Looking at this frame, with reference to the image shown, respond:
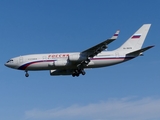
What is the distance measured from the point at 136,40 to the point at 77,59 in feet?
40.1

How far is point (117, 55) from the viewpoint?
62250mm

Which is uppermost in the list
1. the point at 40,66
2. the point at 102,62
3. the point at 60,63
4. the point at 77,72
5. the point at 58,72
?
the point at 40,66

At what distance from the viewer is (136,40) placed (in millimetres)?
66875

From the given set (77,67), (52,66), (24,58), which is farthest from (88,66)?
(24,58)

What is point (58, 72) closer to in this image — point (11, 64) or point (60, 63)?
point (60, 63)

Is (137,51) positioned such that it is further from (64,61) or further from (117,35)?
(64,61)

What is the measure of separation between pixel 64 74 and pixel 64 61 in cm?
573

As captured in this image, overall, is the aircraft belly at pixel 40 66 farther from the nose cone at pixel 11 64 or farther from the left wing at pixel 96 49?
the left wing at pixel 96 49

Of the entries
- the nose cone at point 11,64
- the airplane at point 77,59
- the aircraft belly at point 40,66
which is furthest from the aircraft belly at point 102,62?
the nose cone at point 11,64

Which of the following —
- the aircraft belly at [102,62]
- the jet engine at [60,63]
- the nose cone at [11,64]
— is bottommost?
the aircraft belly at [102,62]

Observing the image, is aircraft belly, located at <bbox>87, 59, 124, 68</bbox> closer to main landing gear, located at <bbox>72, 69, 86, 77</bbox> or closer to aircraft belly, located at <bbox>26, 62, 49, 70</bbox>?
main landing gear, located at <bbox>72, 69, 86, 77</bbox>

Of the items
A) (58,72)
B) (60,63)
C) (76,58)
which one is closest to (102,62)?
(76,58)

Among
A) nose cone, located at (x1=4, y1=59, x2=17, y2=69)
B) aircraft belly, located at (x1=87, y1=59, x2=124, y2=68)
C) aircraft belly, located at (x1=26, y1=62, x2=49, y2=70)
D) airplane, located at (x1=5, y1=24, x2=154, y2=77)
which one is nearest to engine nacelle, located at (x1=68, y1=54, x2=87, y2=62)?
airplane, located at (x1=5, y1=24, x2=154, y2=77)

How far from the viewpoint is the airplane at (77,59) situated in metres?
60.4
